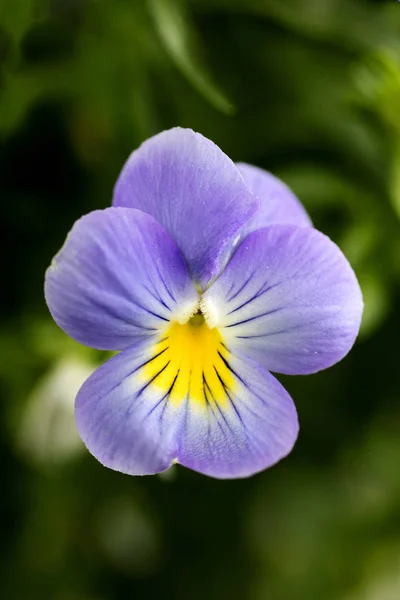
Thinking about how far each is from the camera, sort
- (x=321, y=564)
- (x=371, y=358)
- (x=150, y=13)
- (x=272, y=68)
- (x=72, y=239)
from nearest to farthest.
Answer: (x=72, y=239)
(x=150, y=13)
(x=272, y=68)
(x=371, y=358)
(x=321, y=564)

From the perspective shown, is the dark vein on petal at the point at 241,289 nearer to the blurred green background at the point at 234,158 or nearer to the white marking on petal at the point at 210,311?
the white marking on petal at the point at 210,311

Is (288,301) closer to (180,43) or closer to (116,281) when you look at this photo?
(116,281)

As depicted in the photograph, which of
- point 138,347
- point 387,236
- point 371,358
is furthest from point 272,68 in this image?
point 138,347

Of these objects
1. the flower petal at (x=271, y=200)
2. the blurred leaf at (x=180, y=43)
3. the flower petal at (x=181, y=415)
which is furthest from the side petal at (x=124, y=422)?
the blurred leaf at (x=180, y=43)

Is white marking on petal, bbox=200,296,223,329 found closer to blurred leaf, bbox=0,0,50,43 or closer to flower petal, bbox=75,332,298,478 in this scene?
flower petal, bbox=75,332,298,478

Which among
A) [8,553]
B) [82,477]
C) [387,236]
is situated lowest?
[8,553]

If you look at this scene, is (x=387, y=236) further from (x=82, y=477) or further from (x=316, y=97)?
Answer: (x=82, y=477)

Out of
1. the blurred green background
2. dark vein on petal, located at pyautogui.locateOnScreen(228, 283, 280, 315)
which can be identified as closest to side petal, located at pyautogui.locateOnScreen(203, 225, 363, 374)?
dark vein on petal, located at pyautogui.locateOnScreen(228, 283, 280, 315)
